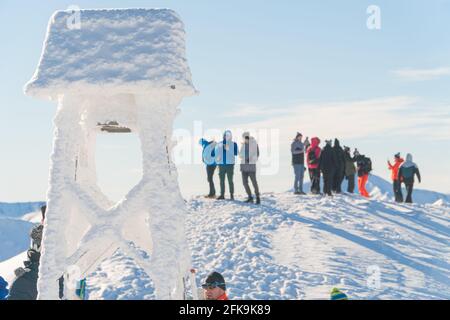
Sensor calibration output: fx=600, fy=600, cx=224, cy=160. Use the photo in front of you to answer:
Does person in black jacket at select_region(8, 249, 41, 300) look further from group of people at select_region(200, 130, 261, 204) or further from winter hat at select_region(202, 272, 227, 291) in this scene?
group of people at select_region(200, 130, 261, 204)

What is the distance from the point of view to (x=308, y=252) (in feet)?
45.3

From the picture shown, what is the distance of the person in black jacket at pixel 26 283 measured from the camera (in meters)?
6.78

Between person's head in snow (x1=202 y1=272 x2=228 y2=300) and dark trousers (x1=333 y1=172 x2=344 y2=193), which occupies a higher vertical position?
dark trousers (x1=333 y1=172 x2=344 y2=193)

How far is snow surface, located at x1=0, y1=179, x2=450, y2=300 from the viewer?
11750 millimetres

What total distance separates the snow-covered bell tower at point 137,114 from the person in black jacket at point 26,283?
1.13 metres

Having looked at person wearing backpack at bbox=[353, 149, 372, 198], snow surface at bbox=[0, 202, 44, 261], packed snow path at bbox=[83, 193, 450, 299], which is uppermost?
person wearing backpack at bbox=[353, 149, 372, 198]

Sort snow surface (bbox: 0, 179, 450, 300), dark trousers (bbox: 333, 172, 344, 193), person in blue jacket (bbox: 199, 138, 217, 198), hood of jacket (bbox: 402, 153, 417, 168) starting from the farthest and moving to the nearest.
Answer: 1. hood of jacket (bbox: 402, 153, 417, 168)
2. dark trousers (bbox: 333, 172, 344, 193)
3. person in blue jacket (bbox: 199, 138, 217, 198)
4. snow surface (bbox: 0, 179, 450, 300)

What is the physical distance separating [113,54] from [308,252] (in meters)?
9.01

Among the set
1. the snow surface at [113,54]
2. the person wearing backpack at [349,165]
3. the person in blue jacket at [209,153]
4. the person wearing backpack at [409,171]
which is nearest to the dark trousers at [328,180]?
the person wearing backpack at [349,165]

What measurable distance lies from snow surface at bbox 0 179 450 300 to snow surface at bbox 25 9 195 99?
19.7 feet

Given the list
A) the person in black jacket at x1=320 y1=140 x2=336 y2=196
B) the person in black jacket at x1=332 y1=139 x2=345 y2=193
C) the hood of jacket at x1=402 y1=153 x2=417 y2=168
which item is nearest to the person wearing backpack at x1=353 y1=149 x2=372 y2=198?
the hood of jacket at x1=402 y1=153 x2=417 y2=168

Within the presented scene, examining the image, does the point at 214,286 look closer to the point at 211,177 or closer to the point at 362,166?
the point at 211,177

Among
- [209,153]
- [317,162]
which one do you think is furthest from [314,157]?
[209,153]

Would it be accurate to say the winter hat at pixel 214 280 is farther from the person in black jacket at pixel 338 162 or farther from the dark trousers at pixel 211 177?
the person in black jacket at pixel 338 162
